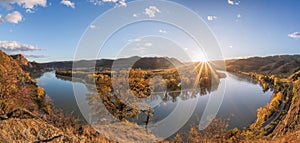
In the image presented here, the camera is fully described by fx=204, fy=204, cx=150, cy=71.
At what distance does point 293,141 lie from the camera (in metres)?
6.36

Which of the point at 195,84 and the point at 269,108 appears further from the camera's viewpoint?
the point at 195,84

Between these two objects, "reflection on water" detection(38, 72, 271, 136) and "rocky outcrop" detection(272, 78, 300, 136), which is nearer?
"rocky outcrop" detection(272, 78, 300, 136)

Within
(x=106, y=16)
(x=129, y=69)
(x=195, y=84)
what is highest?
(x=106, y=16)

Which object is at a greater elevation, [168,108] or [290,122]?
[290,122]

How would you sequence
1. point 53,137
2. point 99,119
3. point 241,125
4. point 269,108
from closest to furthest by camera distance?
point 53,137 < point 99,119 < point 241,125 < point 269,108

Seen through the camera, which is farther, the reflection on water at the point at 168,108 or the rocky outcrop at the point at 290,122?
the reflection on water at the point at 168,108

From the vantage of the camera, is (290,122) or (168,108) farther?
(168,108)

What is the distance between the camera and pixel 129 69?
12.0 metres

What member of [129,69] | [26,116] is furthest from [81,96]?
[26,116]

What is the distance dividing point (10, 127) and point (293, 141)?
7.87 metres

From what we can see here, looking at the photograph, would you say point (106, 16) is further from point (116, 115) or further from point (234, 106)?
point (234, 106)

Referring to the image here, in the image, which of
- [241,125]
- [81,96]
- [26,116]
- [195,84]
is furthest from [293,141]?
[195,84]

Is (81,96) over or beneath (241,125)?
over

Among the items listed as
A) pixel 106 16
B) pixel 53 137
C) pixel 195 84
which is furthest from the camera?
pixel 195 84
